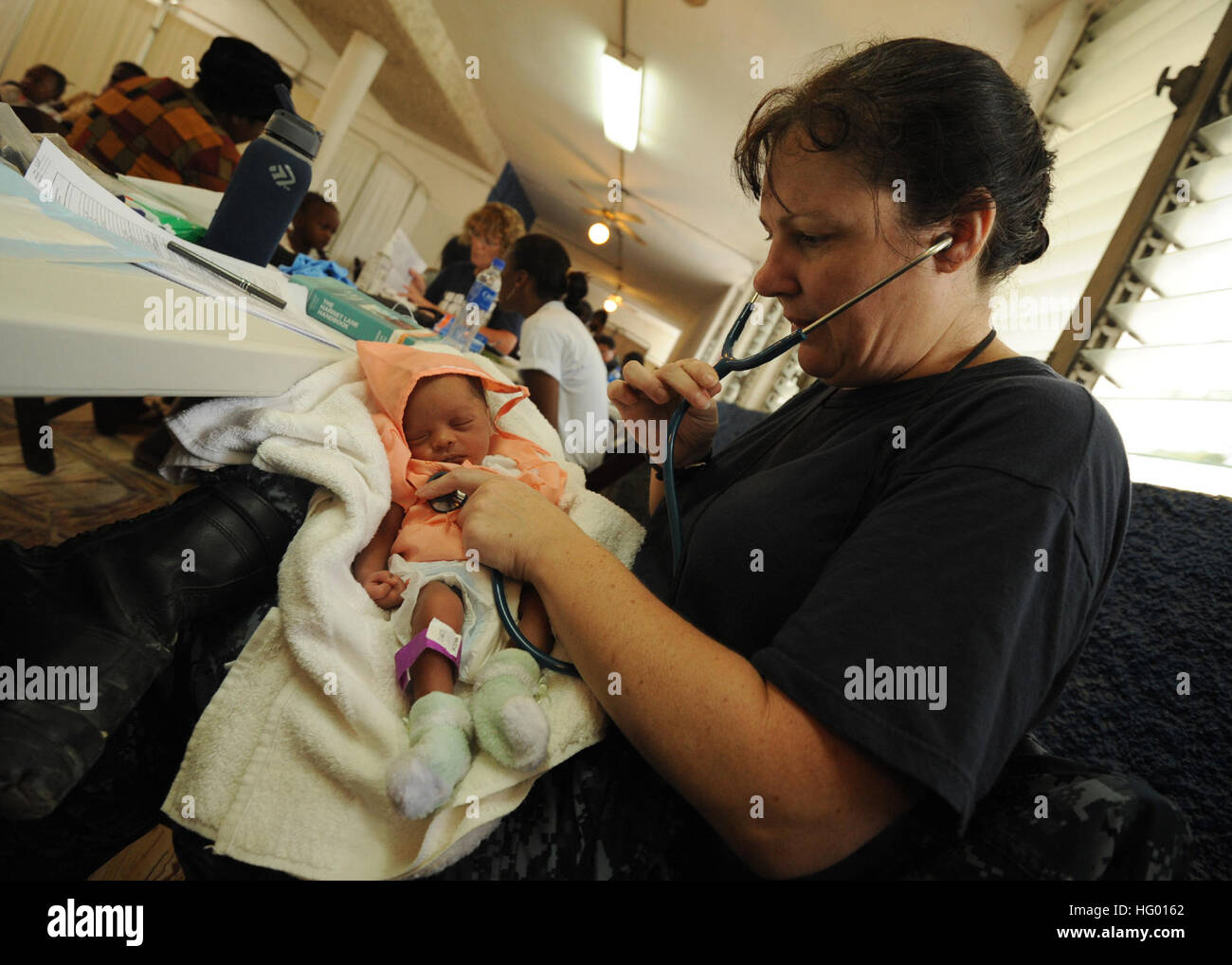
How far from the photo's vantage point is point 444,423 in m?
1.22

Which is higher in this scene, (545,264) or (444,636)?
(545,264)

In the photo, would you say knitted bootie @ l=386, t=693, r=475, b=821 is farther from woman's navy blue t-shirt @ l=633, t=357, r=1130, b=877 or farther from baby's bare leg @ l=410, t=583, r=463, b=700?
woman's navy blue t-shirt @ l=633, t=357, r=1130, b=877

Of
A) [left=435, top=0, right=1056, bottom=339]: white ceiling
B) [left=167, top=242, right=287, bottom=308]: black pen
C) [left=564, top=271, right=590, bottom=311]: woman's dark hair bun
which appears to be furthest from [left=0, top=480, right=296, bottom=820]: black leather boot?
[left=564, top=271, right=590, bottom=311]: woman's dark hair bun

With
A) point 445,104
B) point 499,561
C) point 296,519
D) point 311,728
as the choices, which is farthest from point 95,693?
point 445,104

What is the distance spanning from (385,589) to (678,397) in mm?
587

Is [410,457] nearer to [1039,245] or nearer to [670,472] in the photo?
[670,472]

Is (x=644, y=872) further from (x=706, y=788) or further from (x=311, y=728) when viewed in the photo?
(x=311, y=728)

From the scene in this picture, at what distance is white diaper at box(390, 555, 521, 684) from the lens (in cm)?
83

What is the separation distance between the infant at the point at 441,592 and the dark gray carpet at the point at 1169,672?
0.77 meters

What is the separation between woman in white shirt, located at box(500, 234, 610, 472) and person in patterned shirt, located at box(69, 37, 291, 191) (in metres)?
1.22

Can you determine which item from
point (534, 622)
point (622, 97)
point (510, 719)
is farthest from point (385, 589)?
point (622, 97)

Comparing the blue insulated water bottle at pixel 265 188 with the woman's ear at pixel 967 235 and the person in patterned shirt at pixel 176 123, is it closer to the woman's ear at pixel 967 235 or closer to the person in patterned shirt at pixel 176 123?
the person in patterned shirt at pixel 176 123

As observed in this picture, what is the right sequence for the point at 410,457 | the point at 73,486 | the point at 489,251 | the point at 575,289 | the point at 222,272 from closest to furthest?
the point at 222,272, the point at 410,457, the point at 73,486, the point at 575,289, the point at 489,251

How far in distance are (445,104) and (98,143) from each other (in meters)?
4.99
